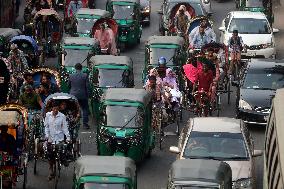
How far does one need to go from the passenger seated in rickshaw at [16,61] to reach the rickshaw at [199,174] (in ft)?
38.1

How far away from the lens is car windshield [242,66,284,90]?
113ft

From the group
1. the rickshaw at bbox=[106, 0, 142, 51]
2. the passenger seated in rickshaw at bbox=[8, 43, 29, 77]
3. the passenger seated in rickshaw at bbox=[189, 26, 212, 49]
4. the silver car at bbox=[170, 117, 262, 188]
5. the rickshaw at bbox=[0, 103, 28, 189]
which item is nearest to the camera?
the silver car at bbox=[170, 117, 262, 188]

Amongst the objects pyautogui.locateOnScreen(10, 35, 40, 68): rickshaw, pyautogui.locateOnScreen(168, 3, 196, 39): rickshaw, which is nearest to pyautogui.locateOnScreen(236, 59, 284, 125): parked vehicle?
pyautogui.locateOnScreen(10, 35, 40, 68): rickshaw

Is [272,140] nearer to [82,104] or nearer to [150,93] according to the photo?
[150,93]

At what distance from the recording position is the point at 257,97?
3372 centimetres

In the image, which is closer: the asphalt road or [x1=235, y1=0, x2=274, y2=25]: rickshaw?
the asphalt road

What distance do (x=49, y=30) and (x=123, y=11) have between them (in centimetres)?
453

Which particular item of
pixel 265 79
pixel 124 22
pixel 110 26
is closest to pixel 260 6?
pixel 124 22

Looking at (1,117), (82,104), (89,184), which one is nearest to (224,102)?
(82,104)

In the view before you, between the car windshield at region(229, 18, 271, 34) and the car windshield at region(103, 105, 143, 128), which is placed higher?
the car windshield at region(229, 18, 271, 34)

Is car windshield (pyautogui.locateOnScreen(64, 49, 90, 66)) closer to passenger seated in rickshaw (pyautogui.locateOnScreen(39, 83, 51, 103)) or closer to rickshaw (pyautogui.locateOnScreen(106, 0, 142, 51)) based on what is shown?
passenger seated in rickshaw (pyautogui.locateOnScreen(39, 83, 51, 103))

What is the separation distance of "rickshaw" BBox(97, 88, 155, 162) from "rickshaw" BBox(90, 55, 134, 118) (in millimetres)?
3553

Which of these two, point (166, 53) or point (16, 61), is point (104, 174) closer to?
point (16, 61)

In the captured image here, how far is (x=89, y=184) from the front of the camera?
81.9ft
